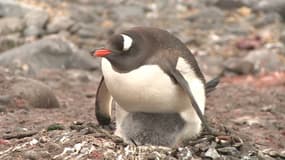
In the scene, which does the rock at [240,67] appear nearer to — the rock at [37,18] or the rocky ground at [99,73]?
the rocky ground at [99,73]

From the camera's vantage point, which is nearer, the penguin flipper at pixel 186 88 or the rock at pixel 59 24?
the penguin flipper at pixel 186 88

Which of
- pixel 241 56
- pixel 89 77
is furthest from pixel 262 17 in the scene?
pixel 89 77

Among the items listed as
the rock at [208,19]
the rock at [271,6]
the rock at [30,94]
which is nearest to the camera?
the rock at [30,94]

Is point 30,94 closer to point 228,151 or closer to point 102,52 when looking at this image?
point 102,52

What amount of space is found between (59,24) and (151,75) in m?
7.81

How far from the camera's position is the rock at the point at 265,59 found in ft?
34.7

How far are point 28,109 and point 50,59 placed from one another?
10.4ft

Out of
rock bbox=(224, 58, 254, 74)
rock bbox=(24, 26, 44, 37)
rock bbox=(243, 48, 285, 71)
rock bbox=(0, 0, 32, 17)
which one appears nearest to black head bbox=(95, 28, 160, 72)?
rock bbox=(224, 58, 254, 74)

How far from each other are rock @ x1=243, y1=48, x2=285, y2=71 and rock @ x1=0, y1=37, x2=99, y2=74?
2.39 metres

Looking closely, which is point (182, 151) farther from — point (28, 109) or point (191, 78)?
point (28, 109)

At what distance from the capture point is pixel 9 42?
34.7 feet

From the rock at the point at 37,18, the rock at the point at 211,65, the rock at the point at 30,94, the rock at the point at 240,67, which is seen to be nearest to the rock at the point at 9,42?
the rock at the point at 37,18

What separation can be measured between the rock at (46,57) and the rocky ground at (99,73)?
1 centimetres

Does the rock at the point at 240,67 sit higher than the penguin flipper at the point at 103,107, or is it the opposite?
the penguin flipper at the point at 103,107
